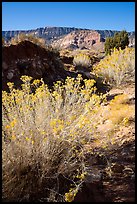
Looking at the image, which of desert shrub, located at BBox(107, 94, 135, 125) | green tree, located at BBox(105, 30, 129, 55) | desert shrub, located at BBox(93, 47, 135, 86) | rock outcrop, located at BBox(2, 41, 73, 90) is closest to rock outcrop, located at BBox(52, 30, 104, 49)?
green tree, located at BBox(105, 30, 129, 55)

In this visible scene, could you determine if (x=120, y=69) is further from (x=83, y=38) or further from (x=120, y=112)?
(x=83, y=38)

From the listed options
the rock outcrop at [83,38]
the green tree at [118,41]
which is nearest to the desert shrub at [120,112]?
the green tree at [118,41]

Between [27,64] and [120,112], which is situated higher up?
[27,64]

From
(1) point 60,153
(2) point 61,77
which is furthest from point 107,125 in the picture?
(2) point 61,77

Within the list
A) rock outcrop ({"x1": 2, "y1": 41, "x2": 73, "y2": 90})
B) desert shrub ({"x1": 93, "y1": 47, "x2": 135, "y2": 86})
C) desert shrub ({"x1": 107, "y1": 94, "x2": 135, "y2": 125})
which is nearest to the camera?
desert shrub ({"x1": 107, "y1": 94, "x2": 135, "y2": 125})

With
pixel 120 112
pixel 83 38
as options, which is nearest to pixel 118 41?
pixel 120 112

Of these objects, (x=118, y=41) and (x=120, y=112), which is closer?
(x=120, y=112)

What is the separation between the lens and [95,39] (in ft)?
377

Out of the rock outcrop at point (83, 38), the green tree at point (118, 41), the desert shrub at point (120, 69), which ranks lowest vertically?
the desert shrub at point (120, 69)

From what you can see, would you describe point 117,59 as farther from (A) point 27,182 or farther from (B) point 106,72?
(A) point 27,182

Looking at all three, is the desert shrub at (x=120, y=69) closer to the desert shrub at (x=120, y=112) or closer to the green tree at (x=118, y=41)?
the desert shrub at (x=120, y=112)

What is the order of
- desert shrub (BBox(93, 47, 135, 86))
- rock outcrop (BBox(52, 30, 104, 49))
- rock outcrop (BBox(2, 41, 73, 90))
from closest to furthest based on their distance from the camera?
rock outcrop (BBox(2, 41, 73, 90))
desert shrub (BBox(93, 47, 135, 86))
rock outcrop (BBox(52, 30, 104, 49))

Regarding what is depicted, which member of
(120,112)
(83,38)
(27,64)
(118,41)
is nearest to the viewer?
(120,112)

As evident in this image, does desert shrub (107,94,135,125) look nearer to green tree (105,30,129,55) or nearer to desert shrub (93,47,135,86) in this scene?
desert shrub (93,47,135,86)
